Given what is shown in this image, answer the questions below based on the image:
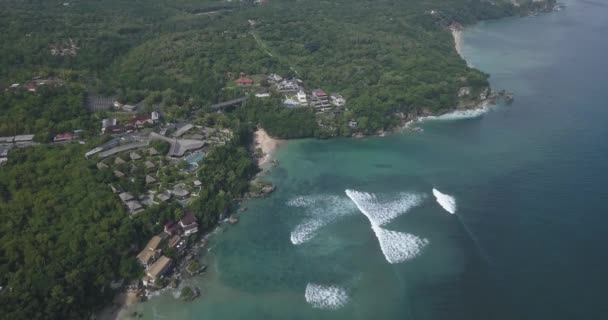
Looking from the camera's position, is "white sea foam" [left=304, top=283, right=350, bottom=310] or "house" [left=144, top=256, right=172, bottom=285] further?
"house" [left=144, top=256, right=172, bottom=285]

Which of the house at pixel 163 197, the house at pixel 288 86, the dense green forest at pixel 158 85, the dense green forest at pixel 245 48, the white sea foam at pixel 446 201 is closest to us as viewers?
the dense green forest at pixel 158 85

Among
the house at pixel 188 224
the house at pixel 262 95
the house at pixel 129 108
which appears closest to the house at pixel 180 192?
the house at pixel 188 224

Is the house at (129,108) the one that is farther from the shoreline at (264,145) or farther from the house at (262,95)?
the house at (262,95)

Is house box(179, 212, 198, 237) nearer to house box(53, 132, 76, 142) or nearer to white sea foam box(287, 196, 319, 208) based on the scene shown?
white sea foam box(287, 196, 319, 208)

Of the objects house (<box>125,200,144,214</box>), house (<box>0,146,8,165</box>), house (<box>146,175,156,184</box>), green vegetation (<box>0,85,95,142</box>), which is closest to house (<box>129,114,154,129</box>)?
green vegetation (<box>0,85,95,142</box>)

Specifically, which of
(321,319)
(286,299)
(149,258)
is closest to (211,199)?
(149,258)

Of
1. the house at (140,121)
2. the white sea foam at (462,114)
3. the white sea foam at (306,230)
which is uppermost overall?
the house at (140,121)

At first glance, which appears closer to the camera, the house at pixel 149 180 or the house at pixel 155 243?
the house at pixel 155 243
